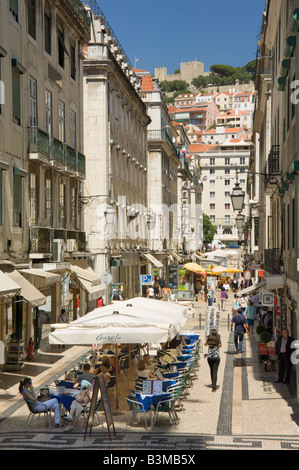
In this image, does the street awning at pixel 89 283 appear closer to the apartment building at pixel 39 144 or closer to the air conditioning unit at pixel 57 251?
the apartment building at pixel 39 144

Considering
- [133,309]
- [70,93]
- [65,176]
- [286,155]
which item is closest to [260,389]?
[133,309]

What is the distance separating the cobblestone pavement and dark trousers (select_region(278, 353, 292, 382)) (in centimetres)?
26

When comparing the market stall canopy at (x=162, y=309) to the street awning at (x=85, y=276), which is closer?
the market stall canopy at (x=162, y=309)

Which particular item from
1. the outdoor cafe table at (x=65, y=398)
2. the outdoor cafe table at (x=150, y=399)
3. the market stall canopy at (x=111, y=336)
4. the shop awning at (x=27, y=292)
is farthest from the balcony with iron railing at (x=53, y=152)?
the outdoor cafe table at (x=150, y=399)

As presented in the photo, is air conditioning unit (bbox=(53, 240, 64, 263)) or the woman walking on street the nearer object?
the woman walking on street

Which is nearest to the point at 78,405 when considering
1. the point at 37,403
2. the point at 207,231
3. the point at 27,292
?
the point at 37,403

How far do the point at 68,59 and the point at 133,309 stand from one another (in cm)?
1541

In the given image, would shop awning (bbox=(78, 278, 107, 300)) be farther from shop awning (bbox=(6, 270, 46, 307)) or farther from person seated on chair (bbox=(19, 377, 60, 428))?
person seated on chair (bbox=(19, 377, 60, 428))

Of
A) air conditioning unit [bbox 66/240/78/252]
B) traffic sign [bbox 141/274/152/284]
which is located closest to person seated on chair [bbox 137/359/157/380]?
air conditioning unit [bbox 66/240/78/252]

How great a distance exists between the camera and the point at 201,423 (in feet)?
43.2

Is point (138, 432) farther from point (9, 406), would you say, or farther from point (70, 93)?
point (70, 93)

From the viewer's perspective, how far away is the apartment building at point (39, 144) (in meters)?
20.2

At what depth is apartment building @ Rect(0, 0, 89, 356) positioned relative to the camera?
20234 millimetres

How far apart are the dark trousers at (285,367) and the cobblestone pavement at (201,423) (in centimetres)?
26
